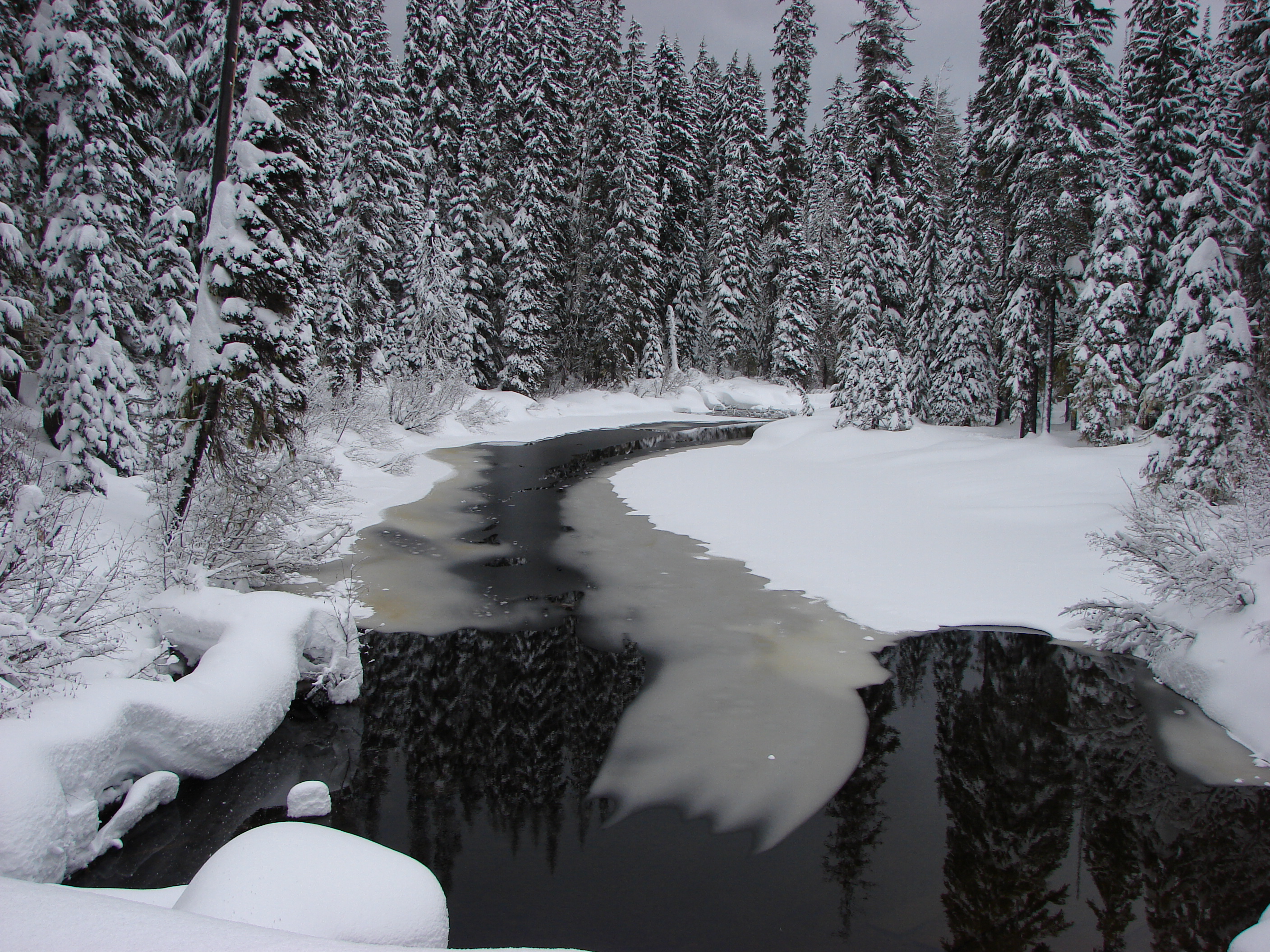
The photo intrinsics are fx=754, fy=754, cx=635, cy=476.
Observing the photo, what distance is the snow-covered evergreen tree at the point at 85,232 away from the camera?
12148 millimetres

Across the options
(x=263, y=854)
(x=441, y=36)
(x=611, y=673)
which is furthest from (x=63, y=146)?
(x=441, y=36)

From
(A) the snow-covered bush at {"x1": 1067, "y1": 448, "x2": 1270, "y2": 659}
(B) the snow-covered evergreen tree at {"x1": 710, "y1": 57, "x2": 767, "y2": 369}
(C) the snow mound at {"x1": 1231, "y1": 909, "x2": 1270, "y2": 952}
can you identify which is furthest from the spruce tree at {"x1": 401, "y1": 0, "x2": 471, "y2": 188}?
(C) the snow mound at {"x1": 1231, "y1": 909, "x2": 1270, "y2": 952}

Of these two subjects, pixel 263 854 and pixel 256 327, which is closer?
pixel 263 854

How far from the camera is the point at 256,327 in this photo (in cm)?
1085

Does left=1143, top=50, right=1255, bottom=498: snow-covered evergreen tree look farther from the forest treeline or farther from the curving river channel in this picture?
the curving river channel

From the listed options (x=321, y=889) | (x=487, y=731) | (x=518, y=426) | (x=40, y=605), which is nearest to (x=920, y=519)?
(x=487, y=731)

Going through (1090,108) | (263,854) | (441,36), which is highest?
(441,36)

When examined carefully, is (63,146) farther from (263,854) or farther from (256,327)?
(263,854)

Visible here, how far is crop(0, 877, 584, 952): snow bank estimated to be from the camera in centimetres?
267

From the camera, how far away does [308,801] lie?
6.17m

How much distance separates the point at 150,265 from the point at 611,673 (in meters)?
12.6

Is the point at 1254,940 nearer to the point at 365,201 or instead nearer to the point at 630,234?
the point at 365,201

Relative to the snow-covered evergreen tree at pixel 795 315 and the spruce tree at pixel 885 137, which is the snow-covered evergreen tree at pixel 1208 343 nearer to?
the spruce tree at pixel 885 137

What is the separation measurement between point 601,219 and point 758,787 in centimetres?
3965
